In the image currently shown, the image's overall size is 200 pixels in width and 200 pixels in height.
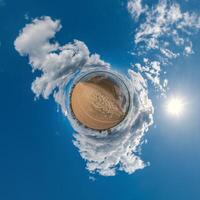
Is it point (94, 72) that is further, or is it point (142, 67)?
point (94, 72)

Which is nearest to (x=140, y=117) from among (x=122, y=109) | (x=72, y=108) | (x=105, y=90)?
(x=122, y=109)

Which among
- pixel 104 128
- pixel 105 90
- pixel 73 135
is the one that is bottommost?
pixel 73 135

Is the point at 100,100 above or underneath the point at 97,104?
above

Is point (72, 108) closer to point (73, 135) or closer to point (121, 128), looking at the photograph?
point (73, 135)

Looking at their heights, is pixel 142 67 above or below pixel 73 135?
above
